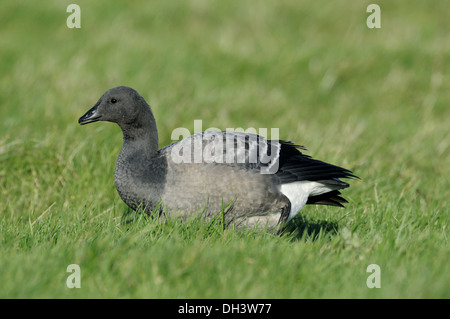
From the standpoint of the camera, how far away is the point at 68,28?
10.9 m

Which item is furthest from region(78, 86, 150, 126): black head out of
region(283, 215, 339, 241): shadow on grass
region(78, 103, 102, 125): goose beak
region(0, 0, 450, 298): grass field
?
region(283, 215, 339, 241): shadow on grass

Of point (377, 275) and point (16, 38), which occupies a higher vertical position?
point (16, 38)

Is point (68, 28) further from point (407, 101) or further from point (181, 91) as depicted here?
point (407, 101)

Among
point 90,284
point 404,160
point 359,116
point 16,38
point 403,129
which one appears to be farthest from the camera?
point 16,38

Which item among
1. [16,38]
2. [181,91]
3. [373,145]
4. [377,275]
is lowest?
[377,275]

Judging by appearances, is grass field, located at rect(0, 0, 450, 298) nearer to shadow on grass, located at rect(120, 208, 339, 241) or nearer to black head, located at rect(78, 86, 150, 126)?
shadow on grass, located at rect(120, 208, 339, 241)

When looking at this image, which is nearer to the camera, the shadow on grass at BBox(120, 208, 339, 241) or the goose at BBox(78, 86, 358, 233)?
the goose at BBox(78, 86, 358, 233)

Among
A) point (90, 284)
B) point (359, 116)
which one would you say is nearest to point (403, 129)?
point (359, 116)

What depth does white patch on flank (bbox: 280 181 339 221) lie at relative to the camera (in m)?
5.07

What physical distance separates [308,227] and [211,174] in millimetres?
1238

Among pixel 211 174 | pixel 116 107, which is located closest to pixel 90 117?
pixel 116 107

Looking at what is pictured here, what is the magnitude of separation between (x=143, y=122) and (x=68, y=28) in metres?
6.57

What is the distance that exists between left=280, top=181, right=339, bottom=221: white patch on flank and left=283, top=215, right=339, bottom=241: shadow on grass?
20 cm

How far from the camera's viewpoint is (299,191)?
516 centimetres
